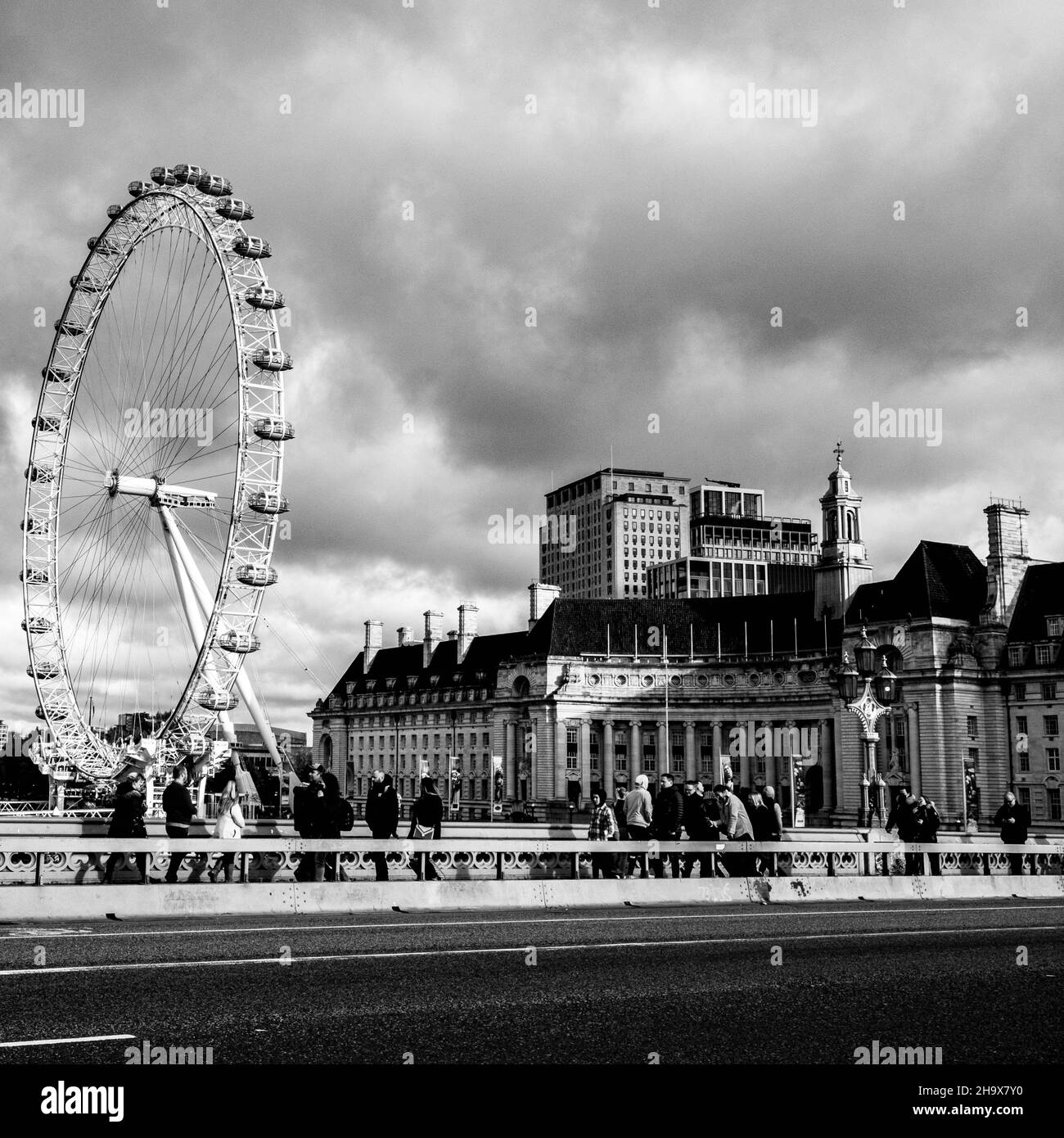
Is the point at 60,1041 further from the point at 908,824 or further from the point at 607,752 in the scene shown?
the point at 607,752

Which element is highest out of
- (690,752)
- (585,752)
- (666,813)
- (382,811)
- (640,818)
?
(382,811)

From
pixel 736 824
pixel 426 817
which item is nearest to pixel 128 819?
pixel 426 817

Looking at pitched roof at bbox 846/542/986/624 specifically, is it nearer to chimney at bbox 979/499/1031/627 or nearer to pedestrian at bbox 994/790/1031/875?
chimney at bbox 979/499/1031/627

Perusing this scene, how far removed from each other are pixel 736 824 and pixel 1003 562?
9082 centimetres

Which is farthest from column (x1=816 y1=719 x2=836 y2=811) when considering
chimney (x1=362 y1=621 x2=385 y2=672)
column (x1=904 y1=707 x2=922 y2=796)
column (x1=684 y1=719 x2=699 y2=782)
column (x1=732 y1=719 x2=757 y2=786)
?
chimney (x1=362 y1=621 x2=385 y2=672)

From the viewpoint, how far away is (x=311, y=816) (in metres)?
27.0

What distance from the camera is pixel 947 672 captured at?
10956cm

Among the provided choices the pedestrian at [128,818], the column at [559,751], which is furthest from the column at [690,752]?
the pedestrian at [128,818]
